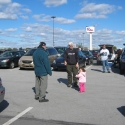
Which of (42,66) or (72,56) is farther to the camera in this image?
(72,56)

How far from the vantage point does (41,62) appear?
6.91 metres

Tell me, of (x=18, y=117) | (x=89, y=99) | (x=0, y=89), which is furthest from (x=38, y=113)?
(x=89, y=99)

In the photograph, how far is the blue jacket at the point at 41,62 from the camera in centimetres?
687

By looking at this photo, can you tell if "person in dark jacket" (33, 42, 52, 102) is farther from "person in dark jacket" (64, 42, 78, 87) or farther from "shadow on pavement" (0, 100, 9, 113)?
"person in dark jacket" (64, 42, 78, 87)

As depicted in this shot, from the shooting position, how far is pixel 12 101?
7.13m

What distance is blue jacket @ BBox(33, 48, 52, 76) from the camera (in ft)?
22.5

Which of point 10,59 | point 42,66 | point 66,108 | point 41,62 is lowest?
point 66,108

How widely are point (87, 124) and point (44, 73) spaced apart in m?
2.47

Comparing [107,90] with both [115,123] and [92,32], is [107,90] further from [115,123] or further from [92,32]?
[92,32]

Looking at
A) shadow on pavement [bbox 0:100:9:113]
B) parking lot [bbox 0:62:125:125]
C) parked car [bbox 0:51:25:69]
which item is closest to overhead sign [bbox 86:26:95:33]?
parked car [bbox 0:51:25:69]

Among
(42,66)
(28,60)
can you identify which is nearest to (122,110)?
(42,66)

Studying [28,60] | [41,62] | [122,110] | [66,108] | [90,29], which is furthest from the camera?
[90,29]

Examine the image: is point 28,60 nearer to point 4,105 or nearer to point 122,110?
point 4,105

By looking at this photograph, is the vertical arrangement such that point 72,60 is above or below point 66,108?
above
